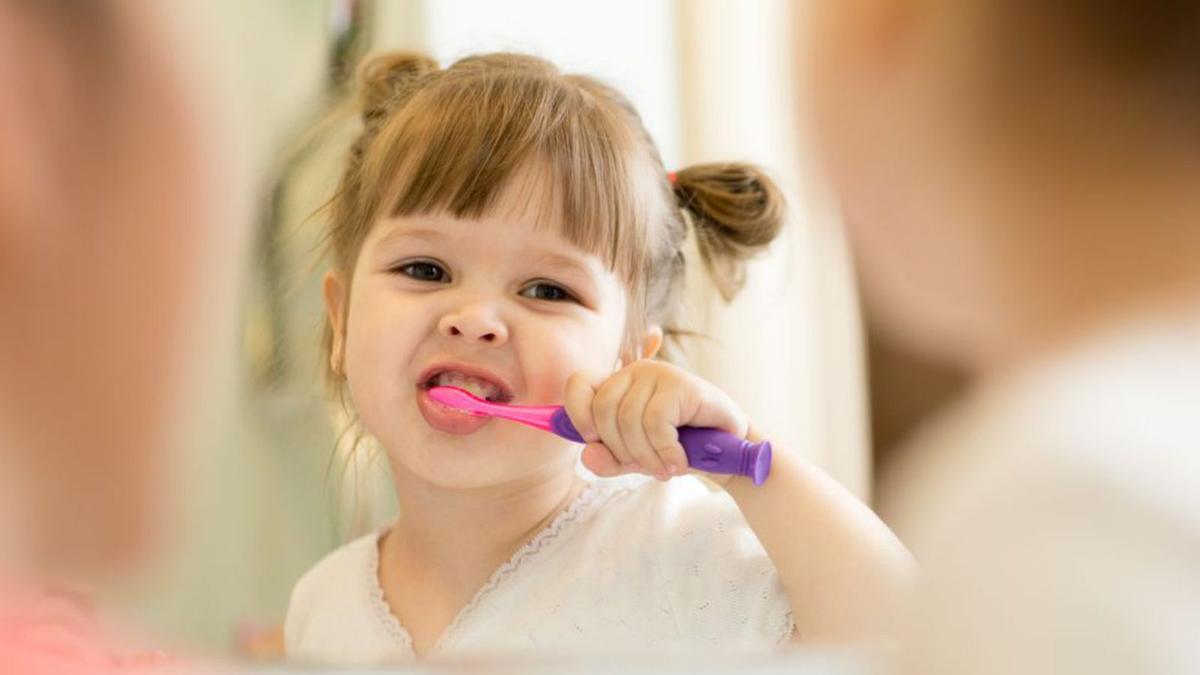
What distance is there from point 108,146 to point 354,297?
0.93 ft

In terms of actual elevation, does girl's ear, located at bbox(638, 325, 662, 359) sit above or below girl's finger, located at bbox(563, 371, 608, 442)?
Answer: below

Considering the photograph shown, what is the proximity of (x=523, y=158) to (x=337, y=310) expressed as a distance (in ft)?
0.50

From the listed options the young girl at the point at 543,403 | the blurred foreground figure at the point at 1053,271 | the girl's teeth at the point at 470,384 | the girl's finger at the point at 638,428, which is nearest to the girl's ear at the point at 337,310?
the young girl at the point at 543,403

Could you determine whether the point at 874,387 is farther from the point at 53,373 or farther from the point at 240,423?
the point at 53,373

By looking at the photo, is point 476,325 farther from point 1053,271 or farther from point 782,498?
point 1053,271

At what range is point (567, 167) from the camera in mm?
589

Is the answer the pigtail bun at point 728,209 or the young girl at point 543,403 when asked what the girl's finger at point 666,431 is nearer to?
the young girl at point 543,403

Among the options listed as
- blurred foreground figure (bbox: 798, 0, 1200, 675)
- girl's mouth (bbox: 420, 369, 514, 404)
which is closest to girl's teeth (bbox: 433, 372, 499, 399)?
girl's mouth (bbox: 420, 369, 514, 404)

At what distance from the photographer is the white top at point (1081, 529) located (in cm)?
26

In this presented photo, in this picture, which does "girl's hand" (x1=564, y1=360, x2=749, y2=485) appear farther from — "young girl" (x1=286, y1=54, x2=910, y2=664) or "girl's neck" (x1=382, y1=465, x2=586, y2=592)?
"girl's neck" (x1=382, y1=465, x2=586, y2=592)

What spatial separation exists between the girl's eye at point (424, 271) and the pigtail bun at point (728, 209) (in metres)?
0.16

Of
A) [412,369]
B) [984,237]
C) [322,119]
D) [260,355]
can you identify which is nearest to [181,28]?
[322,119]

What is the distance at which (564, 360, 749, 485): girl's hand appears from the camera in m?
0.49

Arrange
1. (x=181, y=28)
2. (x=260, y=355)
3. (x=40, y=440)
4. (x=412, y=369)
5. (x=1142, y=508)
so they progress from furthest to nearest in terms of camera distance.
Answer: (x=260, y=355) → (x=181, y=28) → (x=412, y=369) → (x=40, y=440) → (x=1142, y=508)
